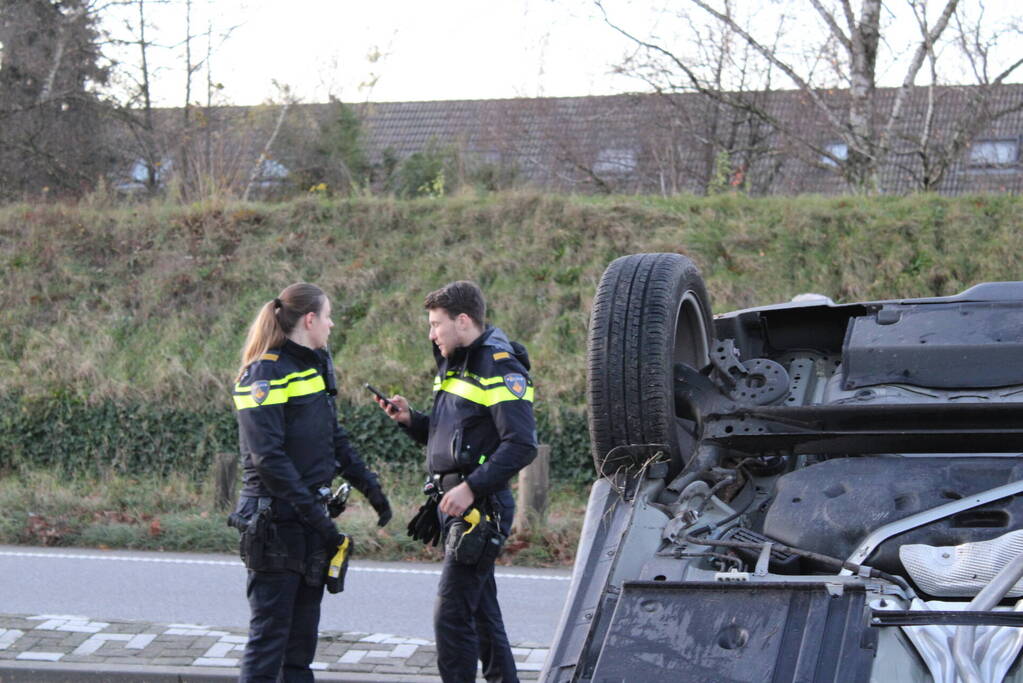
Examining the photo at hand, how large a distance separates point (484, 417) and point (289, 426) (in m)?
0.80

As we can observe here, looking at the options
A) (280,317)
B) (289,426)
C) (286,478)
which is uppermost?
(280,317)

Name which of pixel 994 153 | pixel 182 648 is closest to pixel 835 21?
pixel 994 153

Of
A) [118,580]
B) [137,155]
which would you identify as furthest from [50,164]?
[118,580]

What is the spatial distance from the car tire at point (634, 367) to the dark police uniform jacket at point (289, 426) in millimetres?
1132

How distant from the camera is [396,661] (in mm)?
5969

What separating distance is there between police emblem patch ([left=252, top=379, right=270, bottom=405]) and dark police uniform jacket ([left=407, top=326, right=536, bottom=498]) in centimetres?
75

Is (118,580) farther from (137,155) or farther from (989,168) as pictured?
(989,168)

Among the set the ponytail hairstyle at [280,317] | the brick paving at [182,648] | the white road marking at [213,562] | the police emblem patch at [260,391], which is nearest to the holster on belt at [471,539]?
the police emblem patch at [260,391]

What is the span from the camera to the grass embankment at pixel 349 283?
14109 mm

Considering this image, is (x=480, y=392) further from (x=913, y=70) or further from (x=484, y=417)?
(x=913, y=70)

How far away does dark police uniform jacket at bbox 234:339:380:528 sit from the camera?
15.5 feet

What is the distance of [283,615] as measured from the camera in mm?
4742

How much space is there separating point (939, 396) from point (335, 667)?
3.10 m

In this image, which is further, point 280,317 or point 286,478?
point 280,317
